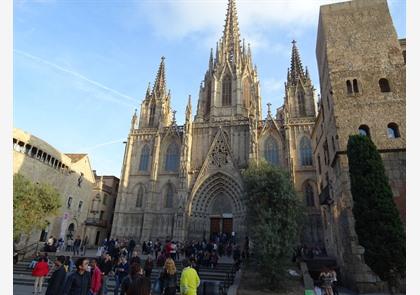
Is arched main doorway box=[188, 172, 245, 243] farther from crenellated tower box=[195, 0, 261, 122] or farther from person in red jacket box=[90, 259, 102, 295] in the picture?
person in red jacket box=[90, 259, 102, 295]

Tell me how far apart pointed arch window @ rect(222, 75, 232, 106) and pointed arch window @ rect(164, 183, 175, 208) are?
12.8 metres

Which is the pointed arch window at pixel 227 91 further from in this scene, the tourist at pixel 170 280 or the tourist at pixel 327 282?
the tourist at pixel 170 280

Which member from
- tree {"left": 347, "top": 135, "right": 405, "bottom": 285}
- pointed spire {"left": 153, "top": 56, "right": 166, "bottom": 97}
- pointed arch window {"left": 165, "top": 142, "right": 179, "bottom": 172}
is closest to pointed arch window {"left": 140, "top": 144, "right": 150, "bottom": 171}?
pointed arch window {"left": 165, "top": 142, "right": 179, "bottom": 172}

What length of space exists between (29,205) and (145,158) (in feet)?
50.0

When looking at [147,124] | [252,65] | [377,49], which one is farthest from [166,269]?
[252,65]

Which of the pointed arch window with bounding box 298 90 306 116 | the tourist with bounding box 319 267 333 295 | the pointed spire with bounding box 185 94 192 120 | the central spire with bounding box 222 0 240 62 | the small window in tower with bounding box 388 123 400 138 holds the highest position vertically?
the central spire with bounding box 222 0 240 62

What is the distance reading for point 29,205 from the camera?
18500 mm

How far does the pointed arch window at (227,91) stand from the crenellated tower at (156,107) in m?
8.03

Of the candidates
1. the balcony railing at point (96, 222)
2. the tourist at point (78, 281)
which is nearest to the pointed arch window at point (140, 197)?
the balcony railing at point (96, 222)

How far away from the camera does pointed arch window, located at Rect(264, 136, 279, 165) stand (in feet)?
95.6

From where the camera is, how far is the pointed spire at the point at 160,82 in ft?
125

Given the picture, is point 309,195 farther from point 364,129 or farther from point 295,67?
point 295,67

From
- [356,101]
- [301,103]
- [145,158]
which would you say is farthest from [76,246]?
[301,103]

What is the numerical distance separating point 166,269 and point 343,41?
56.0ft
